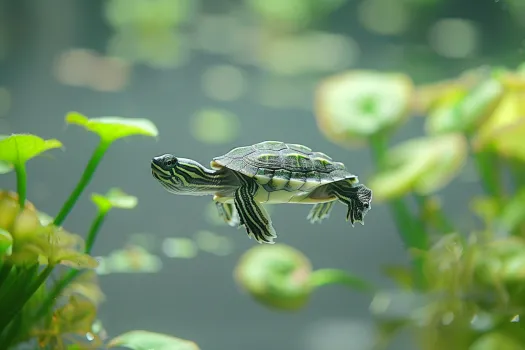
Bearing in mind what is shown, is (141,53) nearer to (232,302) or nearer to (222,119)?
(222,119)

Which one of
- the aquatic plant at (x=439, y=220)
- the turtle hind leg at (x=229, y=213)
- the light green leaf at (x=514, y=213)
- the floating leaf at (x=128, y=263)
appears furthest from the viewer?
the light green leaf at (x=514, y=213)

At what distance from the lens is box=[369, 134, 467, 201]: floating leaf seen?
240 centimetres

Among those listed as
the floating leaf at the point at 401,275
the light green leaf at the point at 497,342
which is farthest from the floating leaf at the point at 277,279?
the light green leaf at the point at 497,342

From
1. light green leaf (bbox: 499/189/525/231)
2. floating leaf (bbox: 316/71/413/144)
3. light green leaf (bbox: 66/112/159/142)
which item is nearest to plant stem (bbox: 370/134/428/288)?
floating leaf (bbox: 316/71/413/144)

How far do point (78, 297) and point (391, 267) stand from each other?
185 centimetres

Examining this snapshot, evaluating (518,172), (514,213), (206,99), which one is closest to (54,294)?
(514,213)

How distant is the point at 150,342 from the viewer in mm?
1344

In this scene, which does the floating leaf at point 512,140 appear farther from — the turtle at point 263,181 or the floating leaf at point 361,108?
the turtle at point 263,181

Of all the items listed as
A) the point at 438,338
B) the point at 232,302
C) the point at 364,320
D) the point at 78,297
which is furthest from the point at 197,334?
the point at 78,297

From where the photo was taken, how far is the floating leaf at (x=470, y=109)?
2.26 metres

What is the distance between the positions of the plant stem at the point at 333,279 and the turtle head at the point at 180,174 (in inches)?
66.4

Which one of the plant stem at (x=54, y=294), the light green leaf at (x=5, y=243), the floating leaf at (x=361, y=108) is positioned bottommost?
the plant stem at (x=54, y=294)

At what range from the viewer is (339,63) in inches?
187

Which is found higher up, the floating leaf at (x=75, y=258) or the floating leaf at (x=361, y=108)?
the floating leaf at (x=361, y=108)
